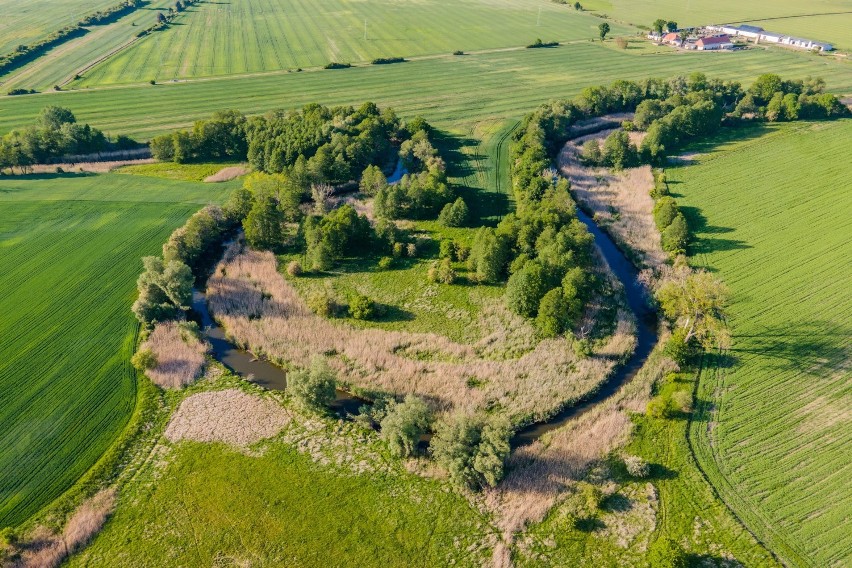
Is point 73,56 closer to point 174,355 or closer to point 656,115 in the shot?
point 174,355

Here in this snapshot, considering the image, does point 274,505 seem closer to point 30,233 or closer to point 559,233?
point 559,233

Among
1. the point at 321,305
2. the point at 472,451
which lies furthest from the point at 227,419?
the point at 472,451

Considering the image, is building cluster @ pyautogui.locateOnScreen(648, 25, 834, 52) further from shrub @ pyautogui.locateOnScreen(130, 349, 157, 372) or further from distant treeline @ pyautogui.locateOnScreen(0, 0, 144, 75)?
distant treeline @ pyautogui.locateOnScreen(0, 0, 144, 75)

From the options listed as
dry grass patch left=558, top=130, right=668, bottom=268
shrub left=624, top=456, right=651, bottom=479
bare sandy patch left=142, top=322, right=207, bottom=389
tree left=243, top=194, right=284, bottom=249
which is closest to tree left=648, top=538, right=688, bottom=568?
shrub left=624, top=456, right=651, bottom=479

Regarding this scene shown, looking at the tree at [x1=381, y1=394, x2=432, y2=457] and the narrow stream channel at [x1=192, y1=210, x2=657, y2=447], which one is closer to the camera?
the tree at [x1=381, y1=394, x2=432, y2=457]

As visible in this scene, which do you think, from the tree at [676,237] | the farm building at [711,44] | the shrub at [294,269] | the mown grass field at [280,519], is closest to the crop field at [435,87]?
the farm building at [711,44]

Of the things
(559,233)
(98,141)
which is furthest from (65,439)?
(98,141)

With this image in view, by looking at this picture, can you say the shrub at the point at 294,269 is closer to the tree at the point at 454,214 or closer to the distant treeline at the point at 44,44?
the tree at the point at 454,214
